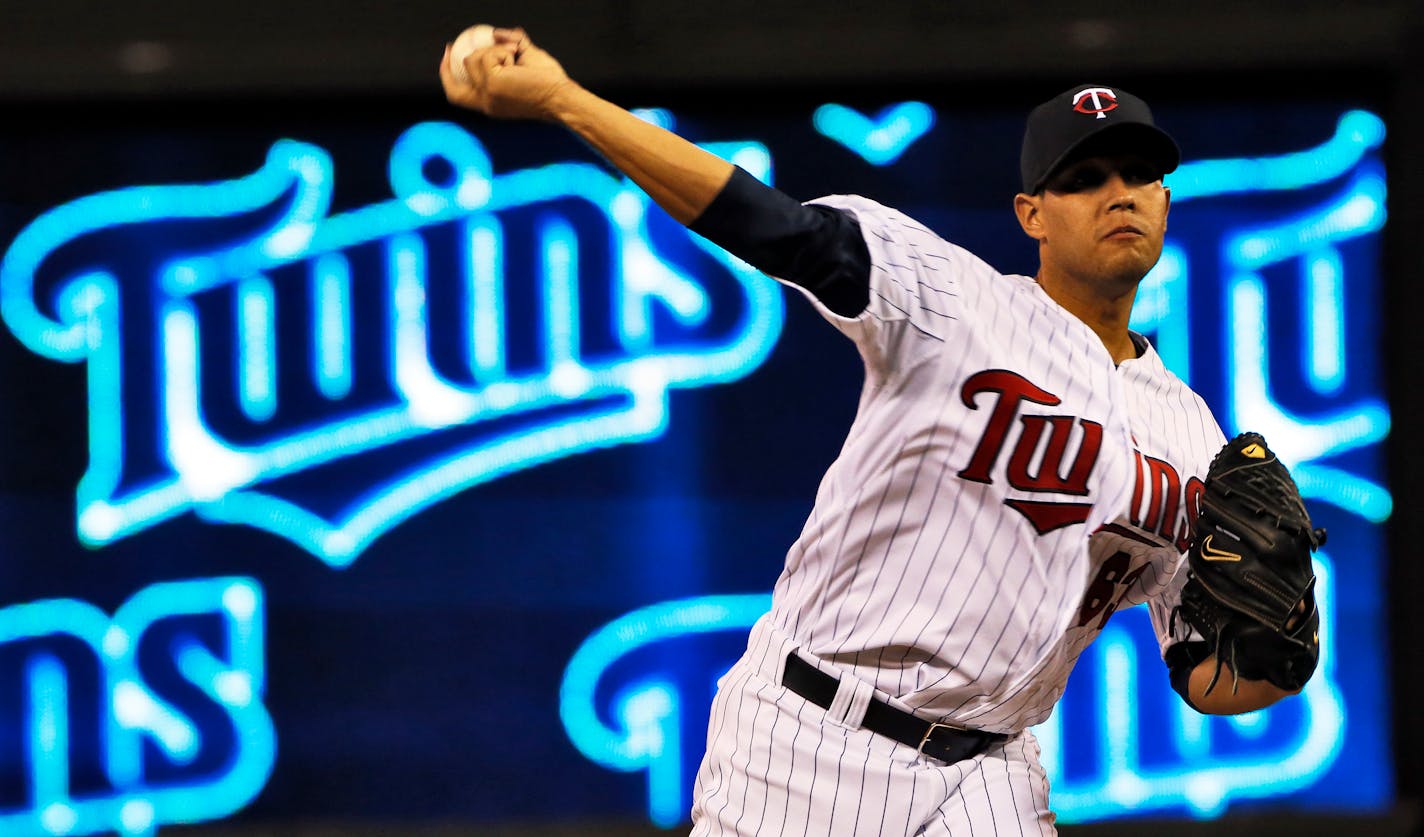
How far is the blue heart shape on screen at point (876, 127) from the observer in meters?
4.25

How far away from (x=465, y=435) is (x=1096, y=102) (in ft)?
7.59

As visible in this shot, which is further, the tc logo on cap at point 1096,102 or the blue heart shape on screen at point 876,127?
the blue heart shape on screen at point 876,127

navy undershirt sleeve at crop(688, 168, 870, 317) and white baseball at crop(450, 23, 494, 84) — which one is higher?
white baseball at crop(450, 23, 494, 84)

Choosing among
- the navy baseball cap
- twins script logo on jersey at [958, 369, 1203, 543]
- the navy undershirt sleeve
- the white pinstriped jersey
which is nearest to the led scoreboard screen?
the navy baseball cap

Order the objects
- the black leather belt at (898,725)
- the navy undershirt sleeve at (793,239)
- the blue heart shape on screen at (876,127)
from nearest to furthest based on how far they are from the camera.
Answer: the navy undershirt sleeve at (793,239) < the black leather belt at (898,725) < the blue heart shape on screen at (876,127)

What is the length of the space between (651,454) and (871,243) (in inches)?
92.6

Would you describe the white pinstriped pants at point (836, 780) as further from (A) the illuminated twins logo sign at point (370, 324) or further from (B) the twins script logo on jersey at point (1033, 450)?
(A) the illuminated twins logo sign at point (370, 324)

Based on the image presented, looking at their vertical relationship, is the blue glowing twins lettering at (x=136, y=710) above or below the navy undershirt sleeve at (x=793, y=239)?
below

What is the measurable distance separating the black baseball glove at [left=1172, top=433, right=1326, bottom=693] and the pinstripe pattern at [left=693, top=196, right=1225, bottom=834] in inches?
3.9

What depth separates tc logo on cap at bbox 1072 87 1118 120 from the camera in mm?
2283

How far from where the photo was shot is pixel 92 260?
4215mm

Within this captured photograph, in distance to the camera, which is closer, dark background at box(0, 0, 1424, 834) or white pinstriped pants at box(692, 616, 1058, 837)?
white pinstriped pants at box(692, 616, 1058, 837)

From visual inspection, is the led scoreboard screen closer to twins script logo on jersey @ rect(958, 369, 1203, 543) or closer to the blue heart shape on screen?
the blue heart shape on screen

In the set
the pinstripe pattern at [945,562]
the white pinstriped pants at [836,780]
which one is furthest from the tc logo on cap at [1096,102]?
the white pinstriped pants at [836,780]
